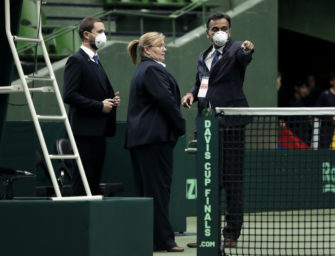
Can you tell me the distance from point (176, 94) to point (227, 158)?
4.39 feet

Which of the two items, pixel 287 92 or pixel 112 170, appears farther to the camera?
pixel 287 92

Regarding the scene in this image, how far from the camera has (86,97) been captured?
28.5 ft

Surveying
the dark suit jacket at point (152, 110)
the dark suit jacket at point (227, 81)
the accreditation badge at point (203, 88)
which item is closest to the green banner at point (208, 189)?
the dark suit jacket at point (152, 110)

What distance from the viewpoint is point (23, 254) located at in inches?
254

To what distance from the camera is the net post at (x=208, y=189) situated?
7020 millimetres

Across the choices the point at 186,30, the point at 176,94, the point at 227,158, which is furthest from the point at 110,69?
the point at 227,158

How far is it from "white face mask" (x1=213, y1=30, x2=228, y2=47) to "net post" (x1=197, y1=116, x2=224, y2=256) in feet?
6.24

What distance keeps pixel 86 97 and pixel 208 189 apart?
2.04 meters

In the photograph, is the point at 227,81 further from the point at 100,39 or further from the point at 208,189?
the point at 208,189

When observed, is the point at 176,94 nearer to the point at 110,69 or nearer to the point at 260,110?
the point at 260,110

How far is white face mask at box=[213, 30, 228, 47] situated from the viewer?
350 inches

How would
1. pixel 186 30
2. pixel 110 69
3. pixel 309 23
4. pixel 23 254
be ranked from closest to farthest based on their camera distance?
pixel 23 254, pixel 110 69, pixel 186 30, pixel 309 23

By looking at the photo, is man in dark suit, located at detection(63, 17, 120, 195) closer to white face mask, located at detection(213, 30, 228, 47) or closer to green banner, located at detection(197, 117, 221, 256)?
white face mask, located at detection(213, 30, 228, 47)

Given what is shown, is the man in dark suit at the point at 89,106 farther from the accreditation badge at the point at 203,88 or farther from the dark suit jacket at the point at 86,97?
the accreditation badge at the point at 203,88
